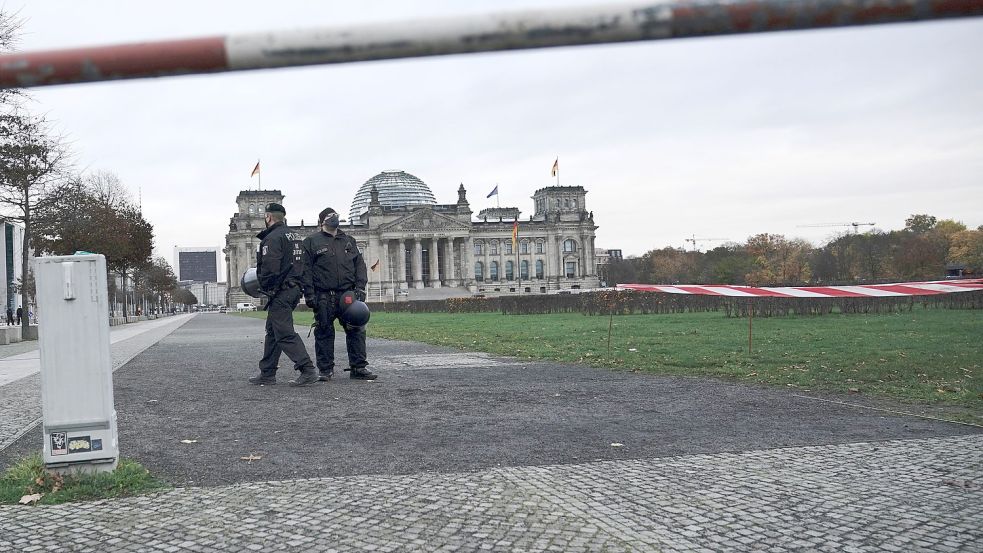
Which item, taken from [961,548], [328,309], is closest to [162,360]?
[328,309]

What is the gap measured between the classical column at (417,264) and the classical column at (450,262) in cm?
419

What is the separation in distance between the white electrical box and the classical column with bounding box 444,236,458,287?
12499 centimetres

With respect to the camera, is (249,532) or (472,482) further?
(472,482)

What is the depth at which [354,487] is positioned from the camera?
179 inches

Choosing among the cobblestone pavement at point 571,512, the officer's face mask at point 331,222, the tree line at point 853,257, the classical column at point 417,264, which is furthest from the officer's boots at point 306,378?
the classical column at point 417,264

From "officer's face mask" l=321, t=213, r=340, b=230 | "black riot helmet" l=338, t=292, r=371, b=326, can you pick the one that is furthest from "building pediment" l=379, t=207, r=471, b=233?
"black riot helmet" l=338, t=292, r=371, b=326

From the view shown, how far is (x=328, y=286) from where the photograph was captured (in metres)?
10.5

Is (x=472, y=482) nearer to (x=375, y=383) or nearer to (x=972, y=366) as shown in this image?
(x=375, y=383)

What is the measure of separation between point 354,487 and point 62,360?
2018 millimetres

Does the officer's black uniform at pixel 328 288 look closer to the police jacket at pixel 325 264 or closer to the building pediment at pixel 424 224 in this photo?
the police jacket at pixel 325 264

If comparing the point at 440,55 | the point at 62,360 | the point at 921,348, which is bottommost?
the point at 921,348

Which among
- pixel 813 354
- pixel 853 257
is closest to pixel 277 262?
pixel 813 354

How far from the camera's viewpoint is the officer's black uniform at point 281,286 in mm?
9938

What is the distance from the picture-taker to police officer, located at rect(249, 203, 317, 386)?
32.6 ft
